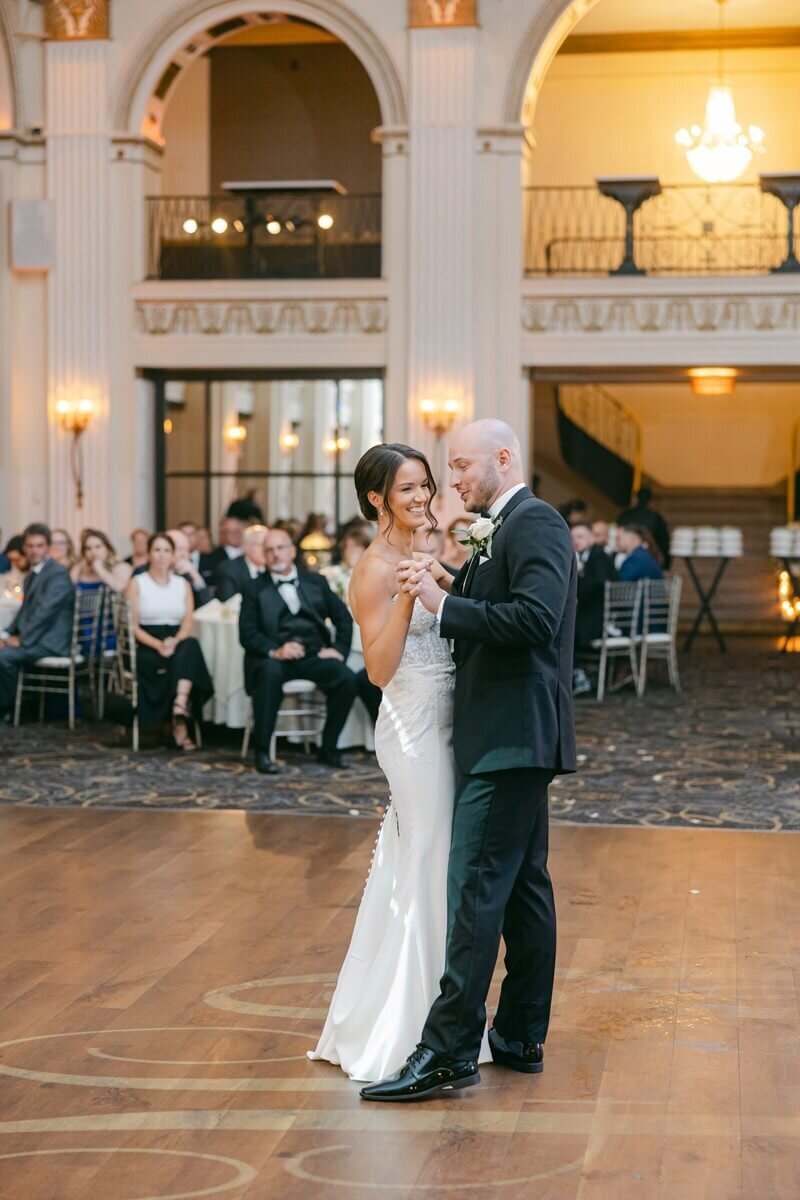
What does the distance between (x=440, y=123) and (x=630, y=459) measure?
6.67m

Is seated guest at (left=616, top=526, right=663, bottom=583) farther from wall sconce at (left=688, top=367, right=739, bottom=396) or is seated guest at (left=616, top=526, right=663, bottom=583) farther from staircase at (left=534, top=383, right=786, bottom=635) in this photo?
staircase at (left=534, top=383, right=786, bottom=635)

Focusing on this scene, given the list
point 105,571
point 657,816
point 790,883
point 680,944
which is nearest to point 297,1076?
point 680,944

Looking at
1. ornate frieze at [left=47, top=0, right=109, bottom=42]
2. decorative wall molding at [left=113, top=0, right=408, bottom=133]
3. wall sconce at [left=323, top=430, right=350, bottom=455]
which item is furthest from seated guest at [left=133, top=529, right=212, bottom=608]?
ornate frieze at [left=47, top=0, right=109, bottom=42]

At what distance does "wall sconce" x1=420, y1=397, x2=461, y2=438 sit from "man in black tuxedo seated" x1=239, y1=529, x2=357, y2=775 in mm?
5441

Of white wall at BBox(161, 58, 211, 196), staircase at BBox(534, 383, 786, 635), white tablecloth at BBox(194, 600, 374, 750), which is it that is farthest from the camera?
staircase at BBox(534, 383, 786, 635)

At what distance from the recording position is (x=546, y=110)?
1778 cm

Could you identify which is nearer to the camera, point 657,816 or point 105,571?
point 657,816

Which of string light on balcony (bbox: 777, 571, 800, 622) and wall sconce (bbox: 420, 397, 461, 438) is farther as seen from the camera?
string light on balcony (bbox: 777, 571, 800, 622)

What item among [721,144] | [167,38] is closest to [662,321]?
[721,144]

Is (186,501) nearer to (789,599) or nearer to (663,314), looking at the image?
(663,314)

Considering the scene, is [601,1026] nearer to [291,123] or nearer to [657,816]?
[657,816]

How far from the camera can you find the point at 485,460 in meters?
3.53

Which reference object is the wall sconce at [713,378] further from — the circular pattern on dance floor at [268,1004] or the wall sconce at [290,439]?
the circular pattern on dance floor at [268,1004]

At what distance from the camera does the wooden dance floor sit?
317cm
